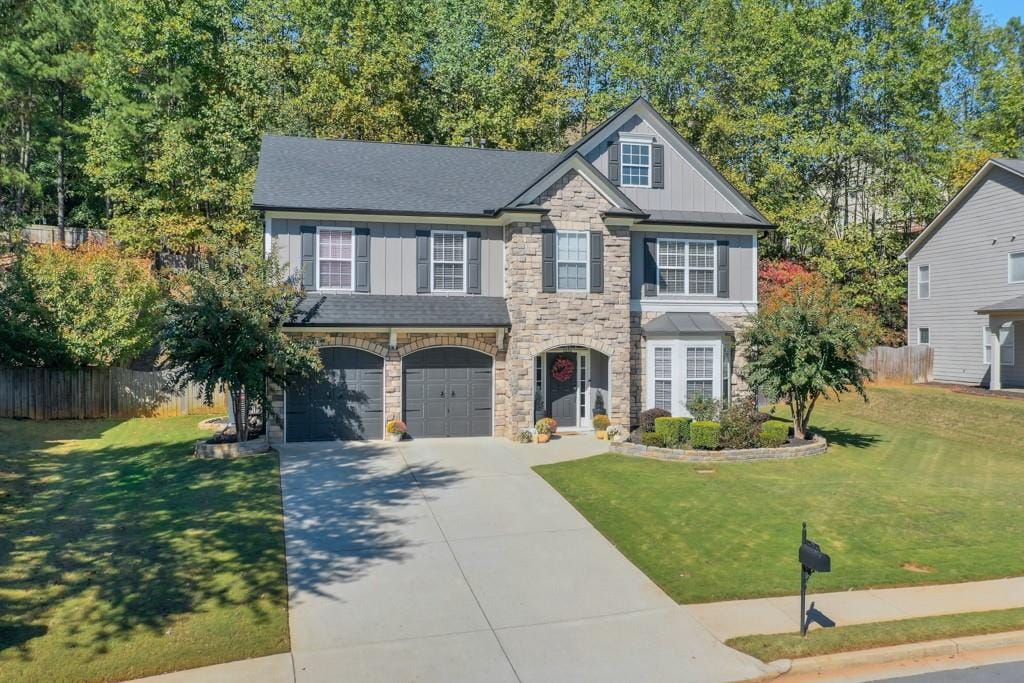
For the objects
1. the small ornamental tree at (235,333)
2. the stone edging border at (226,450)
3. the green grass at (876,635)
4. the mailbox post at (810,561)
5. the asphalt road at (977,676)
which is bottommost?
the asphalt road at (977,676)

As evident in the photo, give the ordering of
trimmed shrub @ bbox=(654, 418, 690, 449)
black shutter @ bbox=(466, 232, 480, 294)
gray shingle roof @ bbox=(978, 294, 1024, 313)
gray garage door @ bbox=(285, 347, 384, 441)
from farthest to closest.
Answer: gray shingle roof @ bbox=(978, 294, 1024, 313) → black shutter @ bbox=(466, 232, 480, 294) → gray garage door @ bbox=(285, 347, 384, 441) → trimmed shrub @ bbox=(654, 418, 690, 449)

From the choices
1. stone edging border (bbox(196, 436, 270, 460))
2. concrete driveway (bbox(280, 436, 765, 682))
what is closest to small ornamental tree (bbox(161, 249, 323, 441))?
stone edging border (bbox(196, 436, 270, 460))

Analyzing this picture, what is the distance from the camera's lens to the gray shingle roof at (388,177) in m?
17.4

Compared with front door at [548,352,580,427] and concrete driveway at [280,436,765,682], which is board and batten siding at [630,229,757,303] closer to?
front door at [548,352,580,427]

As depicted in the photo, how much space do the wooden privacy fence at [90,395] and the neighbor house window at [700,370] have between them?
1477 cm

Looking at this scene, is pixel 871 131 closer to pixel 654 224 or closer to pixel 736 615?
pixel 654 224

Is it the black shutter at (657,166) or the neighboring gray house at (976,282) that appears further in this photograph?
the neighboring gray house at (976,282)

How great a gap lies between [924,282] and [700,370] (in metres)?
17.8

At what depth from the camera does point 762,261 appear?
113ft

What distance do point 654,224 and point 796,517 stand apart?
10476 mm

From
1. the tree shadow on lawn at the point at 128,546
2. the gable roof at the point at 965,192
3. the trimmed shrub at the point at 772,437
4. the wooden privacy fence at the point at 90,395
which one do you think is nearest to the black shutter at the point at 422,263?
the tree shadow on lawn at the point at 128,546

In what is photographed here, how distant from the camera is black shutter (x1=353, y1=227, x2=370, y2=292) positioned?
57.3 feet

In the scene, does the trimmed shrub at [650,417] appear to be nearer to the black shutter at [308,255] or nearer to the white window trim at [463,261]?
the white window trim at [463,261]

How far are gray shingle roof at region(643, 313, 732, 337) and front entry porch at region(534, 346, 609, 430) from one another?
5.74 ft
